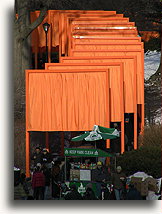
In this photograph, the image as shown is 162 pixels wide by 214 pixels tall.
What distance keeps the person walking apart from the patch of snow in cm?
561

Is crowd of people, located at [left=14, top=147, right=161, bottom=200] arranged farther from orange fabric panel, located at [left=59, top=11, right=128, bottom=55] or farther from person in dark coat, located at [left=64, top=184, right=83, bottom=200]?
orange fabric panel, located at [left=59, top=11, right=128, bottom=55]

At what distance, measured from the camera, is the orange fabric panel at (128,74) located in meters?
18.4

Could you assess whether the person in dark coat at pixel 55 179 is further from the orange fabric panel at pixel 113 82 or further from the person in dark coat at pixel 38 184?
the orange fabric panel at pixel 113 82

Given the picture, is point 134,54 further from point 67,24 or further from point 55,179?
point 55,179

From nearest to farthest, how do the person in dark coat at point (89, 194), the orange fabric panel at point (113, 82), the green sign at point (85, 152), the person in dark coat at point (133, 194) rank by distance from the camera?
the person in dark coat at point (133, 194)
the person in dark coat at point (89, 194)
the green sign at point (85, 152)
the orange fabric panel at point (113, 82)

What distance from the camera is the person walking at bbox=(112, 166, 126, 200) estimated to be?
639 inches

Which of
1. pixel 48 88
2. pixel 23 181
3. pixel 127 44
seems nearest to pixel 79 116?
pixel 48 88

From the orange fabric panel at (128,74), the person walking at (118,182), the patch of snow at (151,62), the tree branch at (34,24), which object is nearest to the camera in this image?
the person walking at (118,182)

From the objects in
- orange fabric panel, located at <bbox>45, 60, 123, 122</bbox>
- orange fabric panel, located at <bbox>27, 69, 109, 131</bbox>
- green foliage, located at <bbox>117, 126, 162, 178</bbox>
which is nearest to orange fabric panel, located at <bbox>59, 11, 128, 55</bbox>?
orange fabric panel, located at <bbox>45, 60, 123, 122</bbox>

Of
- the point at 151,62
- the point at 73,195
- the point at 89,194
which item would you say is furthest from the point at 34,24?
the point at 89,194

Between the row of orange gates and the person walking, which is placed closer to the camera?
the person walking

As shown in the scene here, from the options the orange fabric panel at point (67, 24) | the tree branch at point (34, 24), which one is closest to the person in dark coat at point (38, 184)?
the tree branch at point (34, 24)

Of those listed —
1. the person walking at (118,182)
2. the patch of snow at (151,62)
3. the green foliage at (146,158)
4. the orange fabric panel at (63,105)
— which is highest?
the patch of snow at (151,62)

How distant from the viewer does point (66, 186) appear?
650 inches
